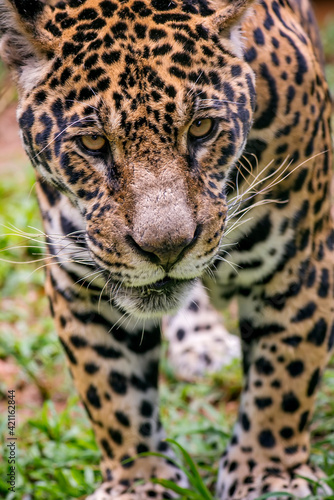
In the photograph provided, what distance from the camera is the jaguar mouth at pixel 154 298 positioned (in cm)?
370

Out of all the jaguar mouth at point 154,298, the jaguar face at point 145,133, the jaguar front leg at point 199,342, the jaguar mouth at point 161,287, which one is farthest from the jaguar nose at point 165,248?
the jaguar front leg at point 199,342

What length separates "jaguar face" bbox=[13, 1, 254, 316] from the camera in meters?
3.38

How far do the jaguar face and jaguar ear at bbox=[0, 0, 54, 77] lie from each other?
0.23ft

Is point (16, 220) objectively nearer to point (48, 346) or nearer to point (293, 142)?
point (48, 346)

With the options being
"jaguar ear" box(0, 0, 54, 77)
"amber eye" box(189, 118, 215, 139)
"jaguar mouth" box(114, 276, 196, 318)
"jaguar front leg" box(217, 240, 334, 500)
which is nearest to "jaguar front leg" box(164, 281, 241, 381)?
"jaguar front leg" box(217, 240, 334, 500)

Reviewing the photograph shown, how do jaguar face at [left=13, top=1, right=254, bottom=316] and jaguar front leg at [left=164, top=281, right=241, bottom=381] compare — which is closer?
jaguar face at [left=13, top=1, right=254, bottom=316]


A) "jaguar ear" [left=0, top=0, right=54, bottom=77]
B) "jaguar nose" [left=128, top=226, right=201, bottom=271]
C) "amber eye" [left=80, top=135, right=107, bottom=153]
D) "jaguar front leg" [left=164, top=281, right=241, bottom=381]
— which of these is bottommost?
"jaguar front leg" [left=164, top=281, right=241, bottom=381]

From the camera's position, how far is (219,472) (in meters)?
4.83

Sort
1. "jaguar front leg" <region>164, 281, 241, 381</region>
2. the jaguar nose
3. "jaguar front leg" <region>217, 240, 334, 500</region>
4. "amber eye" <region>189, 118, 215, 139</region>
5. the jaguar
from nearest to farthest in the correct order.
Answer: the jaguar nose, the jaguar, "amber eye" <region>189, 118, 215, 139</region>, "jaguar front leg" <region>217, 240, 334, 500</region>, "jaguar front leg" <region>164, 281, 241, 381</region>

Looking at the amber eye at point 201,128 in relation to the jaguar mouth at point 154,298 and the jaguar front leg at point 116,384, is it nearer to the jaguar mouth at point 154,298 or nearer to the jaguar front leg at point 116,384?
the jaguar mouth at point 154,298

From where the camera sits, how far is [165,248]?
3320 millimetres

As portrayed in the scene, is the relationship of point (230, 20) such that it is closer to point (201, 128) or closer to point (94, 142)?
point (201, 128)

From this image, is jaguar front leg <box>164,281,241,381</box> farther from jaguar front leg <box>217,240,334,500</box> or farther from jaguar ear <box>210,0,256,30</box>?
jaguar ear <box>210,0,256,30</box>

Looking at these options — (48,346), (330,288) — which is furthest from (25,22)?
(48,346)
